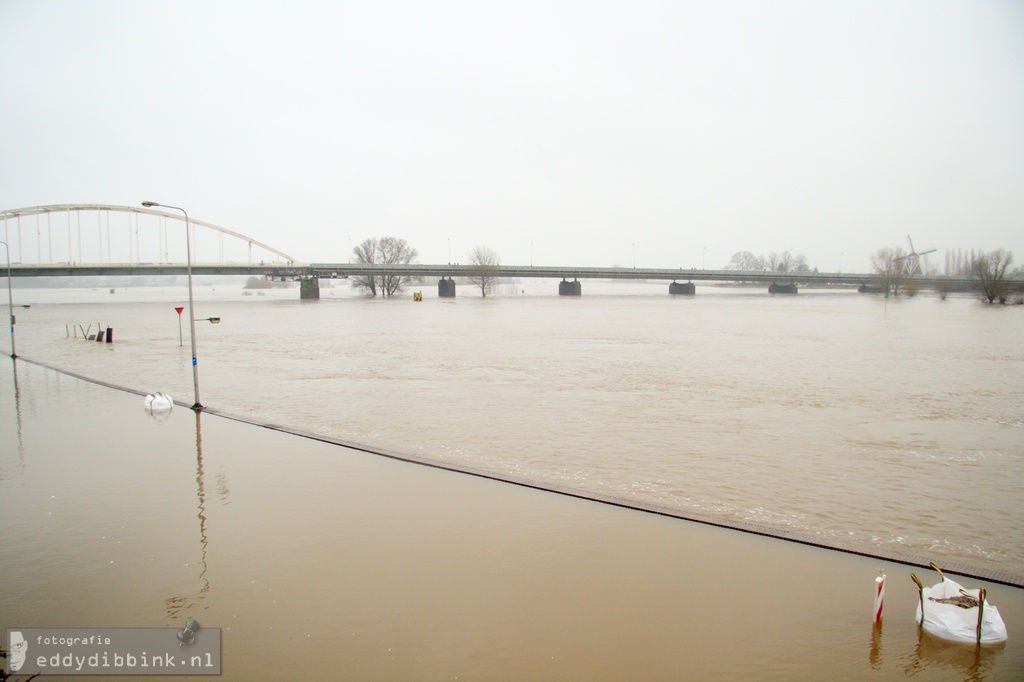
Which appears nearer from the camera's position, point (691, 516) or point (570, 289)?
point (691, 516)

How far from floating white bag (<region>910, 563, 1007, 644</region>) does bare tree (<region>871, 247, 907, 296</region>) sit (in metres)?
125

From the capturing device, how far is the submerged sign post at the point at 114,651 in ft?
18.4

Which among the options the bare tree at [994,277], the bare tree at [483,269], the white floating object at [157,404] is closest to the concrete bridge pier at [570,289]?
the bare tree at [483,269]

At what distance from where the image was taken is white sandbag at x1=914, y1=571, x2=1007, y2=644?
19.4 ft

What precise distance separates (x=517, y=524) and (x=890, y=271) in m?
146

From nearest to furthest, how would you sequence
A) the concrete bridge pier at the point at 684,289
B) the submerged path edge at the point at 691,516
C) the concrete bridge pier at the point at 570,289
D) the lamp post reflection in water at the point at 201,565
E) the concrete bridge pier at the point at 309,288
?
the lamp post reflection in water at the point at 201,565, the submerged path edge at the point at 691,516, the concrete bridge pier at the point at 309,288, the concrete bridge pier at the point at 570,289, the concrete bridge pier at the point at 684,289

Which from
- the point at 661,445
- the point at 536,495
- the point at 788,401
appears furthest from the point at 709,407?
the point at 536,495

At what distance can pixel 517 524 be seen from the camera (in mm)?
8703

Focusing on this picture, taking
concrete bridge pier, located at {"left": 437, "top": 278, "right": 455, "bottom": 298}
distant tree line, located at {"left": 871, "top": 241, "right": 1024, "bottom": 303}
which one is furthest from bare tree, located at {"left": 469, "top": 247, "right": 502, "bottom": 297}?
distant tree line, located at {"left": 871, "top": 241, "right": 1024, "bottom": 303}

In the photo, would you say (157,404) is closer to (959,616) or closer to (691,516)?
(691,516)

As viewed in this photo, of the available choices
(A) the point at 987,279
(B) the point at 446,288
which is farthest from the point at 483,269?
(A) the point at 987,279

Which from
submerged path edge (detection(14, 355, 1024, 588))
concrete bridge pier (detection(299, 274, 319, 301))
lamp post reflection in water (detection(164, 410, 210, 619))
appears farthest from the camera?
concrete bridge pier (detection(299, 274, 319, 301))

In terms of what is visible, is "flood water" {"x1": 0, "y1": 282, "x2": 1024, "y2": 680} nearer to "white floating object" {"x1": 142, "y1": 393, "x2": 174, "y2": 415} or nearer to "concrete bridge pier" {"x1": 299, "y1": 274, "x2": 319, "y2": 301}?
"white floating object" {"x1": 142, "y1": 393, "x2": 174, "y2": 415}

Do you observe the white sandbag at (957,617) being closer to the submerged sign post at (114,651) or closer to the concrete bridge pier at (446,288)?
the submerged sign post at (114,651)
